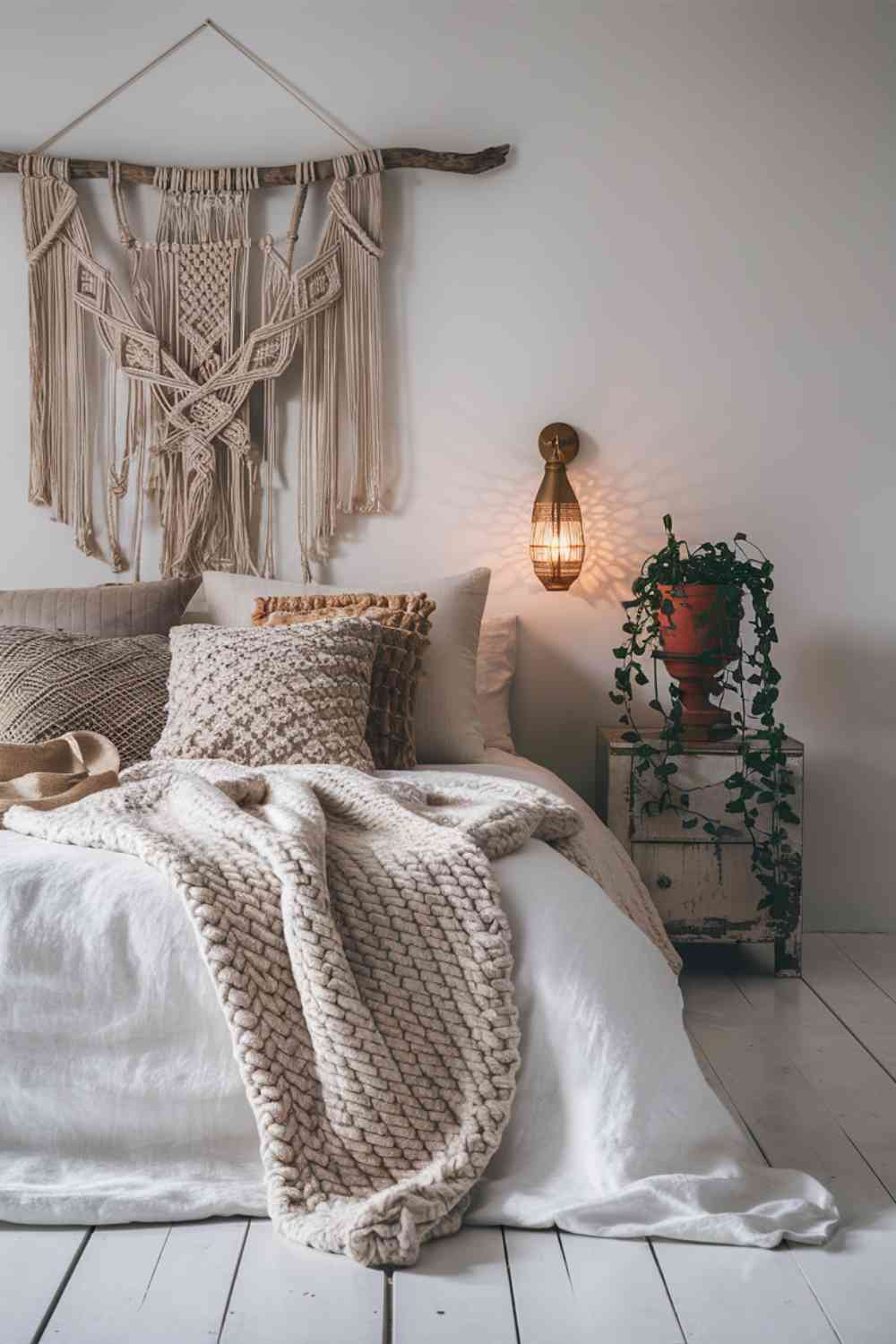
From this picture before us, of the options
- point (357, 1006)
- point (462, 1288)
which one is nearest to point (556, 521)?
point (357, 1006)

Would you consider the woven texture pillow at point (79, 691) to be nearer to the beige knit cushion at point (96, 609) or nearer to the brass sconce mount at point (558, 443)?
the beige knit cushion at point (96, 609)

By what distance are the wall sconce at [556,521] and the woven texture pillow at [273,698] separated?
0.76 metres

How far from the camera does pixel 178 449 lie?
10.5 feet

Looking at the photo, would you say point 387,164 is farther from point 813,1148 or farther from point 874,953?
point 813,1148

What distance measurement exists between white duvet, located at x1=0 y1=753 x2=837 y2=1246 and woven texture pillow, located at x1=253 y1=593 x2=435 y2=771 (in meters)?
0.95

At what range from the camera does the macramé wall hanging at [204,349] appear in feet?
10.3

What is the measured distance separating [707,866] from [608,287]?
56.6 inches

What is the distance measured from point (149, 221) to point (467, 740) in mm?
1569

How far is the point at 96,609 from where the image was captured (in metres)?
2.87

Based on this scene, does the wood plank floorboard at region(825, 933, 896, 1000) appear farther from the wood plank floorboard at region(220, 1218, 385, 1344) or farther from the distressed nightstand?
the wood plank floorboard at region(220, 1218, 385, 1344)

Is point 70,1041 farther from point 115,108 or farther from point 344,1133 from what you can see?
point 115,108

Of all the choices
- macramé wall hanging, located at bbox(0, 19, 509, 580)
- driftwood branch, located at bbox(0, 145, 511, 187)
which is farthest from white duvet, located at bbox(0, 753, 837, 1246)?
driftwood branch, located at bbox(0, 145, 511, 187)

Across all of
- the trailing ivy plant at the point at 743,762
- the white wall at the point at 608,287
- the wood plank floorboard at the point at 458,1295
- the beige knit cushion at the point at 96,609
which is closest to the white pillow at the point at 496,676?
the white wall at the point at 608,287

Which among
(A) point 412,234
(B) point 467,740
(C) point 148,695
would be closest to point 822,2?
(A) point 412,234
